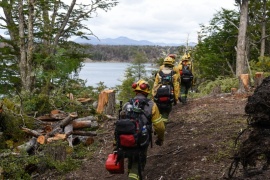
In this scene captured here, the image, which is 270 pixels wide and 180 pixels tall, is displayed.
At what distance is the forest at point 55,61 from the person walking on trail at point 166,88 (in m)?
2.48

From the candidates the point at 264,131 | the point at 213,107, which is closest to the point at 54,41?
the point at 213,107

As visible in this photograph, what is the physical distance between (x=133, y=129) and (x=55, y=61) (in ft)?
35.0

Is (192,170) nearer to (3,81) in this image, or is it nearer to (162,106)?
(162,106)

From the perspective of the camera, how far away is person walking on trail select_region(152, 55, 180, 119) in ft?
29.9

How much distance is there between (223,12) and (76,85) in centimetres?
1757

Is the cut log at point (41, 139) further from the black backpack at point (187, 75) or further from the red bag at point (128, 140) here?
the black backpack at point (187, 75)

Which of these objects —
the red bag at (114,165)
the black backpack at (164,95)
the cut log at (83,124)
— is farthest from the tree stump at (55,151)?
the red bag at (114,165)

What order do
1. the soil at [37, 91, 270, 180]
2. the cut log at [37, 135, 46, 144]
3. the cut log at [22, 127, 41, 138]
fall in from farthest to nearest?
1. the cut log at [22, 127, 41, 138]
2. the cut log at [37, 135, 46, 144]
3. the soil at [37, 91, 270, 180]

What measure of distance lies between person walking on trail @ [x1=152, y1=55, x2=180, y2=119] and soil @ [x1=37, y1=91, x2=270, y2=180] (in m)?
0.83

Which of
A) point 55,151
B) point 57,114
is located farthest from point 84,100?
point 55,151

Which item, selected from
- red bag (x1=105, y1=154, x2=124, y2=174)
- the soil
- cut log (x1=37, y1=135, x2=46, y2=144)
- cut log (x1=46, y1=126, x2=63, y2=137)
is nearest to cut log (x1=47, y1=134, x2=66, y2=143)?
cut log (x1=37, y1=135, x2=46, y2=144)

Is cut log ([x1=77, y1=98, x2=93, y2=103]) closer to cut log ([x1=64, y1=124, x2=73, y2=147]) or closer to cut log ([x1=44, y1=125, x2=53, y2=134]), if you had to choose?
cut log ([x1=64, y1=124, x2=73, y2=147])

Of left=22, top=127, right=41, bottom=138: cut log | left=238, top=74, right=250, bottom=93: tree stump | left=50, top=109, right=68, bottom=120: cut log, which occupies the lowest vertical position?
left=22, top=127, right=41, bottom=138: cut log

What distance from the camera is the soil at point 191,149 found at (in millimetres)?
6484
